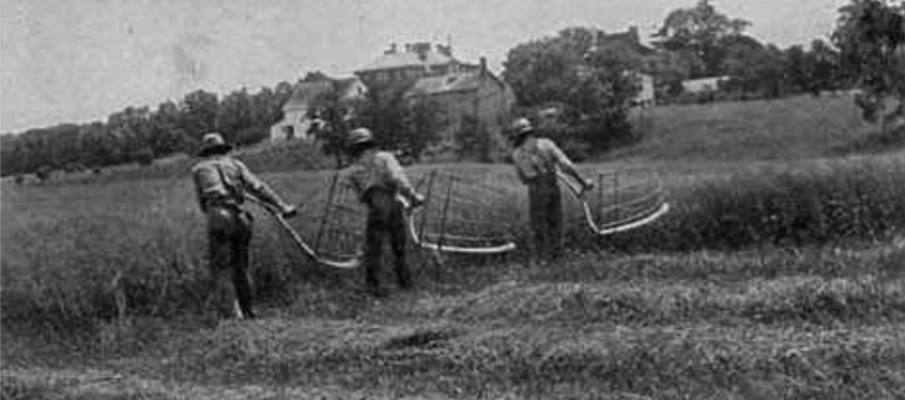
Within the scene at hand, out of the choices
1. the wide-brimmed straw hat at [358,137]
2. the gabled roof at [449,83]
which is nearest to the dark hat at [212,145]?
the wide-brimmed straw hat at [358,137]

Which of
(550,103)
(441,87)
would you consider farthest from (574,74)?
(441,87)

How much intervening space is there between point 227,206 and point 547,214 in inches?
133

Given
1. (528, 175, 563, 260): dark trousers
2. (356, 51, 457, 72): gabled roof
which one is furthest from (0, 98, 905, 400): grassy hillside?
(356, 51, 457, 72): gabled roof

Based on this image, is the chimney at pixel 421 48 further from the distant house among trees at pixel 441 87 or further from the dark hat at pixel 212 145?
the dark hat at pixel 212 145

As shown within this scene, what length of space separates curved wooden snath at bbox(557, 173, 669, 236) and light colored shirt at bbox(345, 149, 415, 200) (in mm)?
1767

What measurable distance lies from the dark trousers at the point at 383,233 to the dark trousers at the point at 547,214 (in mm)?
1637

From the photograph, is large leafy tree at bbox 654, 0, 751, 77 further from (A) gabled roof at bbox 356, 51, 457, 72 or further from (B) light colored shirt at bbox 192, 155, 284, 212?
(B) light colored shirt at bbox 192, 155, 284, 212

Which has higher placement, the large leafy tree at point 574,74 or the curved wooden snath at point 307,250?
the large leafy tree at point 574,74

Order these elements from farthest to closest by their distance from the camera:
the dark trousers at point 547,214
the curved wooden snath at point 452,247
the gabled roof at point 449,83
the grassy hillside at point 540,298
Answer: the dark trousers at point 547,214 → the curved wooden snath at point 452,247 → the gabled roof at point 449,83 → the grassy hillside at point 540,298

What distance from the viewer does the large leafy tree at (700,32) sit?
36.9ft

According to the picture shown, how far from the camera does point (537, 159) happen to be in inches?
464

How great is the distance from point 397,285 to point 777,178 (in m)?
3.89

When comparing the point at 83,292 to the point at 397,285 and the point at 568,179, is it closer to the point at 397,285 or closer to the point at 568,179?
the point at 397,285

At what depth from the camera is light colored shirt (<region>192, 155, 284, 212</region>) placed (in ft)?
31.8
